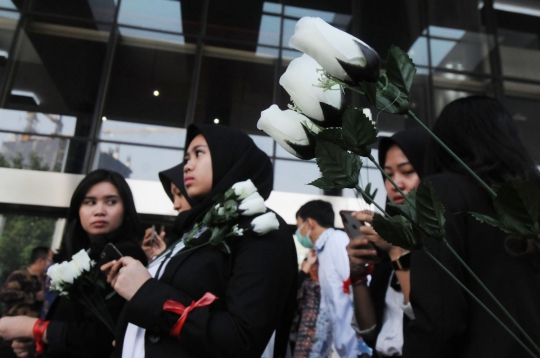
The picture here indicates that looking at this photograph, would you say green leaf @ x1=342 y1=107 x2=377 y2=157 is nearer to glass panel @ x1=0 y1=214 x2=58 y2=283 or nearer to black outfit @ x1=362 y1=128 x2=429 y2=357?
black outfit @ x1=362 y1=128 x2=429 y2=357

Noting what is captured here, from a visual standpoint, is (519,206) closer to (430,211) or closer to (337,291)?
(430,211)

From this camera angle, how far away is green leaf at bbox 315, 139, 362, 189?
51cm

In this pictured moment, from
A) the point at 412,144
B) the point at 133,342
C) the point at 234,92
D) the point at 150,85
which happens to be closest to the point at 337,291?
the point at 412,144

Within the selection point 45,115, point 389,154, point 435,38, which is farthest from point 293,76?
point 435,38

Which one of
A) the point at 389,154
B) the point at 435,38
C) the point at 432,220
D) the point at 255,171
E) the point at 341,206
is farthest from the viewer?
the point at 435,38

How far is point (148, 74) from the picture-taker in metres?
8.22

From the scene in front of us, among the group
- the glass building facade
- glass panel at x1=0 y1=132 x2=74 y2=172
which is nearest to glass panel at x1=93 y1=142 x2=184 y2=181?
the glass building facade

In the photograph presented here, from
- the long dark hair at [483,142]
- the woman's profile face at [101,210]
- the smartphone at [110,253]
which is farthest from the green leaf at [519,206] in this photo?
the woman's profile face at [101,210]

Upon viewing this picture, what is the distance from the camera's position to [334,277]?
2.92 m

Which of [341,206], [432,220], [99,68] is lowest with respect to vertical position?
[432,220]

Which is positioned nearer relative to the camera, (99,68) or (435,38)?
(99,68)

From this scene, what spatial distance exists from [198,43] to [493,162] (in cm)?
801

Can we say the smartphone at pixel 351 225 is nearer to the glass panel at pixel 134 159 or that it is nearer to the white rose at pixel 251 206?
the white rose at pixel 251 206

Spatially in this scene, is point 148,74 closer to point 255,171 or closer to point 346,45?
point 255,171
